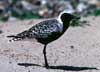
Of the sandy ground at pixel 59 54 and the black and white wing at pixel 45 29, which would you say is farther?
the sandy ground at pixel 59 54

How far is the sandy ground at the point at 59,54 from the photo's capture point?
455 inches

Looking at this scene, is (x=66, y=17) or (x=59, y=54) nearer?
(x=66, y=17)

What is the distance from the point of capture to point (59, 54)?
12.7 m

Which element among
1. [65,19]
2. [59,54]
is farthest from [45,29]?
[59,54]

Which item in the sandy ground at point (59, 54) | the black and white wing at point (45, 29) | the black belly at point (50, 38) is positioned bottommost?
the sandy ground at point (59, 54)

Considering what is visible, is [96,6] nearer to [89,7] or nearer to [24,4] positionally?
[89,7]

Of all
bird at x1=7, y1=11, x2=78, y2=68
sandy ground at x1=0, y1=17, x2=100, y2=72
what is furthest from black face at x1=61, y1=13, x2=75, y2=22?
sandy ground at x1=0, y1=17, x2=100, y2=72

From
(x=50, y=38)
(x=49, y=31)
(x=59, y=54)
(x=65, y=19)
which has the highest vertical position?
(x=65, y=19)

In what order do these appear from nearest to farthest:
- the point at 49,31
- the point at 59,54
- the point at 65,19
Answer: the point at 49,31, the point at 65,19, the point at 59,54

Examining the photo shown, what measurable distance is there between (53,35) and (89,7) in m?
9.42

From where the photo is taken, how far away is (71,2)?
69.0ft

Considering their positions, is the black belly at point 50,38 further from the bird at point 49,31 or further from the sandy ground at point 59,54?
the sandy ground at point 59,54

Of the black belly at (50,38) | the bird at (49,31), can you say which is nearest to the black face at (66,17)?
the bird at (49,31)

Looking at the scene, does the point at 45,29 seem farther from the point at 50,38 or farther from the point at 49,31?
the point at 50,38
